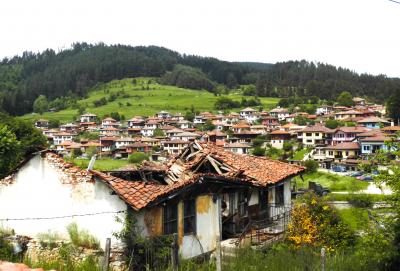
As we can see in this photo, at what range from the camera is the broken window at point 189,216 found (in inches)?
553

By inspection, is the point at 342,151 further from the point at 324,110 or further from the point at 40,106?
the point at 40,106

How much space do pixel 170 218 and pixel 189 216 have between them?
105 centimetres

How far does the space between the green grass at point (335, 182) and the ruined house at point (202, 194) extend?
36.4m

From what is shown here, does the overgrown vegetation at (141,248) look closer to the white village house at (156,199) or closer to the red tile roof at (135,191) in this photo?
the white village house at (156,199)

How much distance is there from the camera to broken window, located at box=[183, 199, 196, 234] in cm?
1406

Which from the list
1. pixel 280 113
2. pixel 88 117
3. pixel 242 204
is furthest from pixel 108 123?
pixel 242 204

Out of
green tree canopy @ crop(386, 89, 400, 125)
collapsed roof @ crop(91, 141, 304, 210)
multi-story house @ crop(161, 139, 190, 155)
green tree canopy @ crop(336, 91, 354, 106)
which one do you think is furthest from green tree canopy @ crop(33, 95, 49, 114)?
collapsed roof @ crop(91, 141, 304, 210)

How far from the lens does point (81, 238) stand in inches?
501

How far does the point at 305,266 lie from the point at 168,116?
132 m

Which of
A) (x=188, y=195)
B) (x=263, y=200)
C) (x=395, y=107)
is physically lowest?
(x=263, y=200)

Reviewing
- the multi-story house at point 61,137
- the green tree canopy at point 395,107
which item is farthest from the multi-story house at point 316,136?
the multi-story house at point 61,137

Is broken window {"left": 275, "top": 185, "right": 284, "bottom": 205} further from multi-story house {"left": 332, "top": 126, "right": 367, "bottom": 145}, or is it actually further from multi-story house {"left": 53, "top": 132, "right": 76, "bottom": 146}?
multi-story house {"left": 53, "top": 132, "right": 76, "bottom": 146}

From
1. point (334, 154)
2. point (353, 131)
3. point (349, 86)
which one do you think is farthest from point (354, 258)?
point (349, 86)

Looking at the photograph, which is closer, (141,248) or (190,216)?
(141,248)
